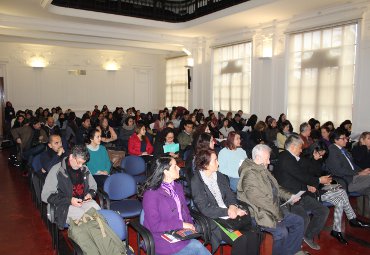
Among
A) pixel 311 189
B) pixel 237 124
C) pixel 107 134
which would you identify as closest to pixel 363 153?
pixel 311 189

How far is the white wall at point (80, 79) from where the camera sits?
14.7 m

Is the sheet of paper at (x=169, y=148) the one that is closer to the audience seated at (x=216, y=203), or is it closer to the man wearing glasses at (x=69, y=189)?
the man wearing glasses at (x=69, y=189)

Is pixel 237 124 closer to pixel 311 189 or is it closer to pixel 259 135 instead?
pixel 259 135

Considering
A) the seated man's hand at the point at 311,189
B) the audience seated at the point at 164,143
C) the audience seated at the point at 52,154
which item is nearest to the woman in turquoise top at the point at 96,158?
the audience seated at the point at 52,154

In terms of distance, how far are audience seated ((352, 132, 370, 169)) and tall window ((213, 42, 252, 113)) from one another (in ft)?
22.1

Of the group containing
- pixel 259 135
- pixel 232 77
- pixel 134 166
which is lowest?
pixel 134 166

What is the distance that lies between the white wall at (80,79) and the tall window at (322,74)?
9.06 metres

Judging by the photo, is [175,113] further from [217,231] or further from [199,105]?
[217,231]

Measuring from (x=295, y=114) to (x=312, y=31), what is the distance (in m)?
2.52

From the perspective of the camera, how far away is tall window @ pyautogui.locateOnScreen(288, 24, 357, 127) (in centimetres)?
908

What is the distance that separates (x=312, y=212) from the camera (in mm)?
4410

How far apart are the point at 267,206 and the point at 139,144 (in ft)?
12.0

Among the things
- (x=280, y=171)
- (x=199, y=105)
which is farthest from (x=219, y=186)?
(x=199, y=105)

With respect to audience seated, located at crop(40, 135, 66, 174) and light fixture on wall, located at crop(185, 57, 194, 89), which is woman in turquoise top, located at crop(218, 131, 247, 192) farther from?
A: light fixture on wall, located at crop(185, 57, 194, 89)
